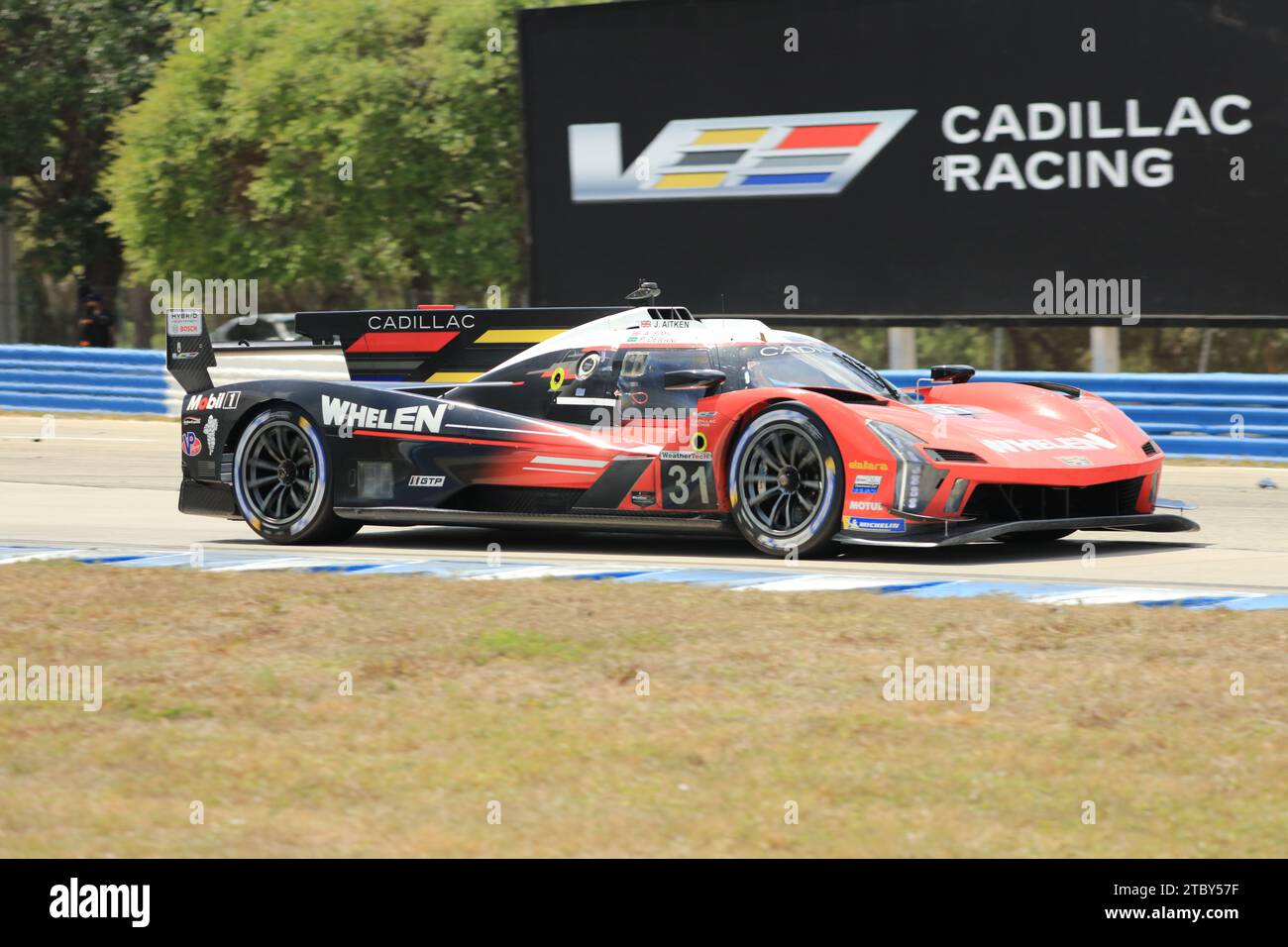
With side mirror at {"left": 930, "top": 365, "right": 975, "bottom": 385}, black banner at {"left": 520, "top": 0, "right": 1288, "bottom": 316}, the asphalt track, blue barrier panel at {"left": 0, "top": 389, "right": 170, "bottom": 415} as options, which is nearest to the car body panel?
the asphalt track

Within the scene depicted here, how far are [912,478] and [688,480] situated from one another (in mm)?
1225

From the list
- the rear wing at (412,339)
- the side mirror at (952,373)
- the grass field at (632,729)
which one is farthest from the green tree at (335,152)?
the grass field at (632,729)

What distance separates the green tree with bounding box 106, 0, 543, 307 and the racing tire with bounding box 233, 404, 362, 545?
1590 centimetres

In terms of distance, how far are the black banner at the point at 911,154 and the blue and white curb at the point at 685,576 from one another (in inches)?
423

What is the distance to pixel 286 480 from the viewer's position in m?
11.0

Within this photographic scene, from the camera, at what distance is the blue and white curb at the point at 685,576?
8.14 m

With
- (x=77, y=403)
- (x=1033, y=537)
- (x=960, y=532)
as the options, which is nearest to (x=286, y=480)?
(x=960, y=532)

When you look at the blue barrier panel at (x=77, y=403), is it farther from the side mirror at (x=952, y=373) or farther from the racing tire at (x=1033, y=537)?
the racing tire at (x=1033, y=537)

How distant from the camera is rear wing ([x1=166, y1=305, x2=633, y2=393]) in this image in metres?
10.6

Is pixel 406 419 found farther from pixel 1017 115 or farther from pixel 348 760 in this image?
pixel 1017 115

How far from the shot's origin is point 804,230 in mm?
20938

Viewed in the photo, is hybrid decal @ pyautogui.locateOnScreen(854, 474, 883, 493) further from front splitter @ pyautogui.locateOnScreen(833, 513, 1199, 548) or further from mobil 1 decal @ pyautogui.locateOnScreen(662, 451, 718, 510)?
mobil 1 decal @ pyautogui.locateOnScreen(662, 451, 718, 510)

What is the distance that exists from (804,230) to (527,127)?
4.15 metres

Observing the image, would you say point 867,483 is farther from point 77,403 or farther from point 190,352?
point 77,403
